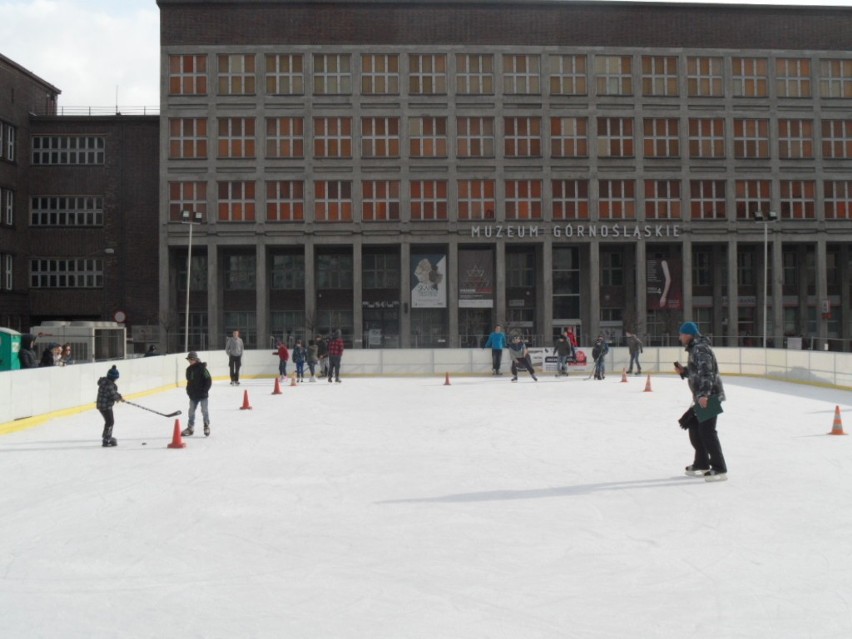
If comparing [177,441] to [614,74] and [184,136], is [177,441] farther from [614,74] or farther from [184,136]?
[614,74]

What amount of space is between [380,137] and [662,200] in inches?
750

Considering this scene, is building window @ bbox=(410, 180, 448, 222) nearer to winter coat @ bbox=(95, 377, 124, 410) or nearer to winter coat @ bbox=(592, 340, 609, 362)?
winter coat @ bbox=(592, 340, 609, 362)

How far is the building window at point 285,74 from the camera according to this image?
56.9m

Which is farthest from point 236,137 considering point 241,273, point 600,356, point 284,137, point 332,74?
point 600,356

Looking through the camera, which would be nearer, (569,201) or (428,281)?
(428,281)

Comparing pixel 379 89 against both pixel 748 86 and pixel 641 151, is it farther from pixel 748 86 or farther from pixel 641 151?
pixel 748 86

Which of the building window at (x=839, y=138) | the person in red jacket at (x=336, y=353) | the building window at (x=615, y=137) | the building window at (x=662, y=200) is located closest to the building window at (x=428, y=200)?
the building window at (x=615, y=137)

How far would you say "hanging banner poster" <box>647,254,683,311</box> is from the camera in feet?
189

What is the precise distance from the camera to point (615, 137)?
5781cm

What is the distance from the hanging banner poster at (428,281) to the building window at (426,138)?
22.1 ft

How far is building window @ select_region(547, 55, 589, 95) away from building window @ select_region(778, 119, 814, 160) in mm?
13548

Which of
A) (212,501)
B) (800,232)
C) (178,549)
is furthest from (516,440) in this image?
(800,232)

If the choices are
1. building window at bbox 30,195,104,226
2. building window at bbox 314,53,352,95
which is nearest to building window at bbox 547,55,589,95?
building window at bbox 314,53,352,95

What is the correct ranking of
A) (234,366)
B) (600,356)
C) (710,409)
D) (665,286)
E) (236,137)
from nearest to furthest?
(710,409), (234,366), (600,356), (236,137), (665,286)
